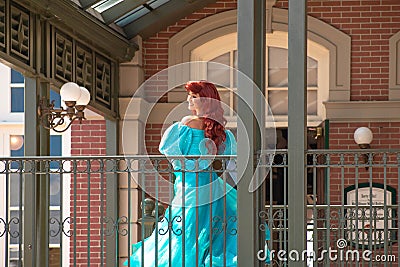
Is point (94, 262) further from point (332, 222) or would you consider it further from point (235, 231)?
point (235, 231)

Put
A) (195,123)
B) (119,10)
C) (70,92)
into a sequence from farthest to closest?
(119,10) → (70,92) → (195,123)

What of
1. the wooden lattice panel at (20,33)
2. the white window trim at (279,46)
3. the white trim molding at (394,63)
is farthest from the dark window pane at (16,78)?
the white trim molding at (394,63)

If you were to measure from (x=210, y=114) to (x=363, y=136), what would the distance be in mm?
5070

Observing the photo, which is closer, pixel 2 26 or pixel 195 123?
pixel 195 123

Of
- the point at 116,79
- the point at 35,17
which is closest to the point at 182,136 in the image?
the point at 35,17

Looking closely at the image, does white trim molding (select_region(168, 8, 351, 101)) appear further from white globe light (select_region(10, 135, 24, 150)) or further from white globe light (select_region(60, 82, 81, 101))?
white globe light (select_region(60, 82, 81, 101))

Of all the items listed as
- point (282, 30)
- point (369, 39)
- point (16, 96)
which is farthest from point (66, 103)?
point (369, 39)

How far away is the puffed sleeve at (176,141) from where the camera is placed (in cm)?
816

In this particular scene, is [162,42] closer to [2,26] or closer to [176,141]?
[2,26]

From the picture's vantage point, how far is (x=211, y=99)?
8.35 meters

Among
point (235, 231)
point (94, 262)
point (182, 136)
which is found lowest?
point (94, 262)

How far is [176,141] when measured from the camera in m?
8.16

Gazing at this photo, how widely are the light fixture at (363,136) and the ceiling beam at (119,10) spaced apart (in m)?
3.35

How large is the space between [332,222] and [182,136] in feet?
16.9
